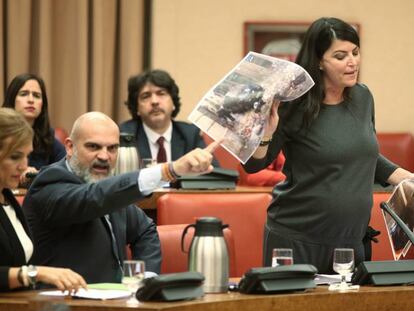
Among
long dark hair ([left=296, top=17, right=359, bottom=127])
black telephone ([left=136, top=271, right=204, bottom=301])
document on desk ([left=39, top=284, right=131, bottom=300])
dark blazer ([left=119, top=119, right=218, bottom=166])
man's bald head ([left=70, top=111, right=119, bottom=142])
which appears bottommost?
document on desk ([left=39, top=284, right=131, bottom=300])

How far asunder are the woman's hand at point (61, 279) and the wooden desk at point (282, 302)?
0.12ft

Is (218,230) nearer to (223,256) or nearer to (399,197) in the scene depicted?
(223,256)

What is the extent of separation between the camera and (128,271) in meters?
2.96

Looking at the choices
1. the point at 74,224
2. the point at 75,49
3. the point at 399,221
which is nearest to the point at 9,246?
the point at 74,224

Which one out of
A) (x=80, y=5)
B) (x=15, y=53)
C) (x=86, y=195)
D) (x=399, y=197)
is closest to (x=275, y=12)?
(x=80, y=5)

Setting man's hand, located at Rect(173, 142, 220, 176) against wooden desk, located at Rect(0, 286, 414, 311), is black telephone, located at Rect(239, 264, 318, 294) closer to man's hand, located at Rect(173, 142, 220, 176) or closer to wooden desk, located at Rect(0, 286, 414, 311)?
wooden desk, located at Rect(0, 286, 414, 311)

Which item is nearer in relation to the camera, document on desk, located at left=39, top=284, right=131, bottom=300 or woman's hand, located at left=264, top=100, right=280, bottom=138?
document on desk, located at left=39, top=284, right=131, bottom=300

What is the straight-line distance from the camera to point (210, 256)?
10.1 ft

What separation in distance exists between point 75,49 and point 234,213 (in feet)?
11.0

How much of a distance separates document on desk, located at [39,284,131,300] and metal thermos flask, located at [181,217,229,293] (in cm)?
25

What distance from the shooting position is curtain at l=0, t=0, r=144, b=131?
23.7 feet

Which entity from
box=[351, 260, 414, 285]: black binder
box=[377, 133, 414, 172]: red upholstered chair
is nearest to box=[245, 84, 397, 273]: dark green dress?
box=[351, 260, 414, 285]: black binder

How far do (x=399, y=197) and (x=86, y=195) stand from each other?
1.20 metres

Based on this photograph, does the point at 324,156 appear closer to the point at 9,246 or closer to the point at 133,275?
the point at 133,275
